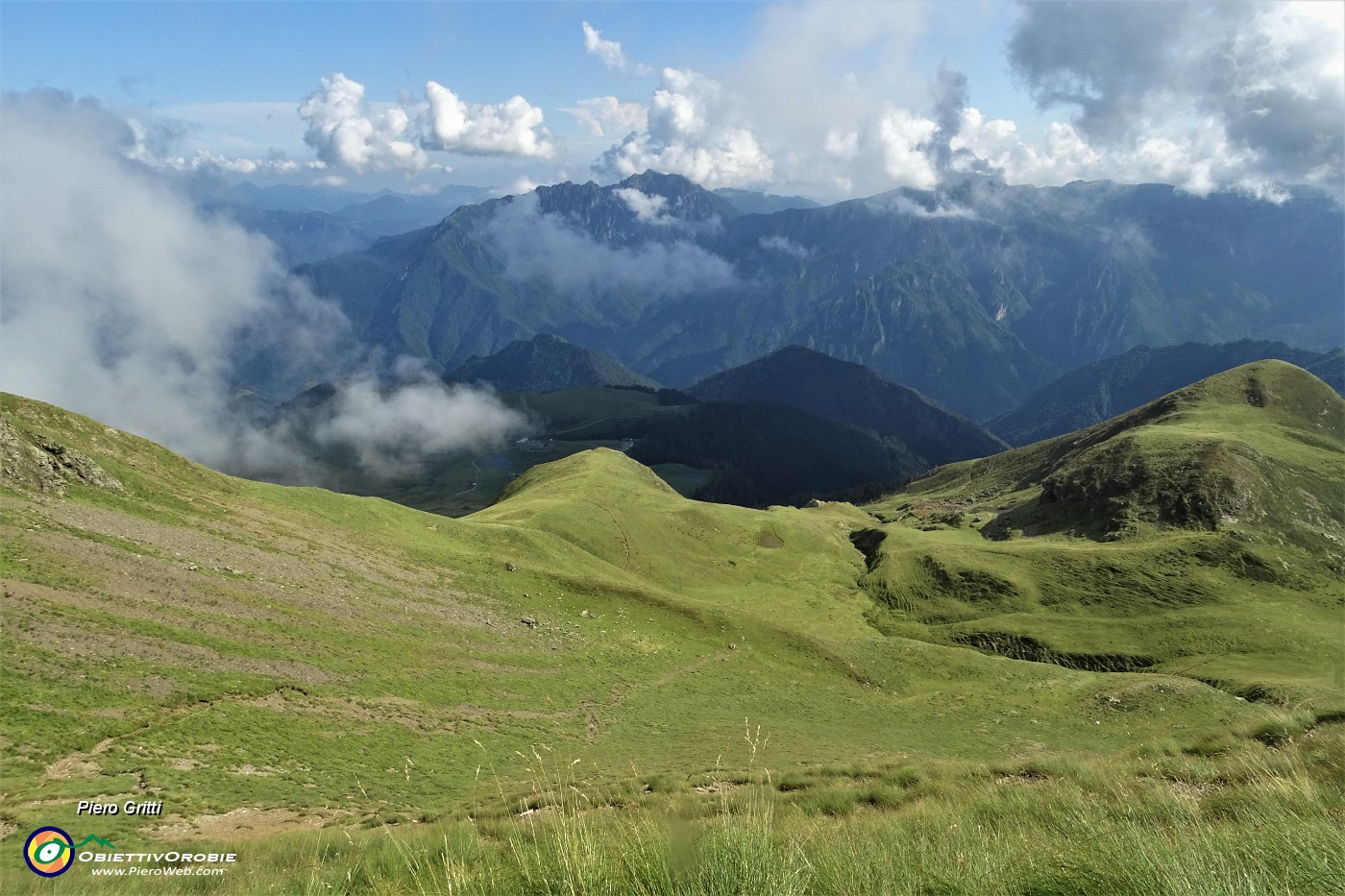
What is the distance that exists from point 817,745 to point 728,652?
2016 cm

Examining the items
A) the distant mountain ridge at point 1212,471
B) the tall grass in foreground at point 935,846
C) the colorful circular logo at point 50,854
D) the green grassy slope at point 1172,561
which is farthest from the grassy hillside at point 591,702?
the distant mountain ridge at point 1212,471

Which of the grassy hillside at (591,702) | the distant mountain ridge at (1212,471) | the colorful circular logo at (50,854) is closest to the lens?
the grassy hillside at (591,702)

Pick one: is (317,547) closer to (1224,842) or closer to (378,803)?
(378,803)

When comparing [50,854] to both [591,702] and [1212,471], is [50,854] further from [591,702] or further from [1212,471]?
[1212,471]

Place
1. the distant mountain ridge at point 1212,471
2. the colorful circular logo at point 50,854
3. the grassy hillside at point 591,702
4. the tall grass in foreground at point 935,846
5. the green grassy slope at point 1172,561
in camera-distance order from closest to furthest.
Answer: the tall grass in foreground at point 935,846
the grassy hillside at point 591,702
the colorful circular logo at point 50,854
the green grassy slope at point 1172,561
the distant mountain ridge at point 1212,471

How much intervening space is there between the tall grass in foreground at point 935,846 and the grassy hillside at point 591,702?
0.24 feet

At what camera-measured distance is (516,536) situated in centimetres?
7119

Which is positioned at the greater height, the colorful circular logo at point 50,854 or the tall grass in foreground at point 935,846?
the tall grass in foreground at point 935,846

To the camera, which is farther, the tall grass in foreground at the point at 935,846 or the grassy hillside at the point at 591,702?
the grassy hillside at the point at 591,702

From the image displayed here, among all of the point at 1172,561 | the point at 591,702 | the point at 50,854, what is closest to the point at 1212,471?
the point at 1172,561

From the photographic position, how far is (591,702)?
42125 millimetres

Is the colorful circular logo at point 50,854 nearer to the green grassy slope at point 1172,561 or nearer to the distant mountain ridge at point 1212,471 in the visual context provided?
the green grassy slope at point 1172,561

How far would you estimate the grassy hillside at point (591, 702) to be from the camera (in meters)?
8.55

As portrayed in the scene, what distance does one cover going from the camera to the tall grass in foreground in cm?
640
